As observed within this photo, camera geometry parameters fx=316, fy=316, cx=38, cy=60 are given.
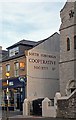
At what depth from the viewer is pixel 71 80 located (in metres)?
32.9

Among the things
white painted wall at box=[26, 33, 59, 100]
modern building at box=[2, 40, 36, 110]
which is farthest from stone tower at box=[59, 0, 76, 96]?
modern building at box=[2, 40, 36, 110]

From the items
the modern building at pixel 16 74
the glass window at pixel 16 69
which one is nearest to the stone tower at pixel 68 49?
the modern building at pixel 16 74

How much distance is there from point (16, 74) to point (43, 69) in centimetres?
353

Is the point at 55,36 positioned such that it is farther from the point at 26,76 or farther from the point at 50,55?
the point at 26,76

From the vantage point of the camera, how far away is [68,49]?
34.1 meters

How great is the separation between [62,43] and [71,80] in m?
4.62

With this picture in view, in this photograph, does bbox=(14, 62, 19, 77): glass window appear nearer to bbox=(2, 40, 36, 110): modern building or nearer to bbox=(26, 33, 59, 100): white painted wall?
bbox=(2, 40, 36, 110): modern building

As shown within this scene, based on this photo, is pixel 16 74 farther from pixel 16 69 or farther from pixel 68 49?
pixel 68 49

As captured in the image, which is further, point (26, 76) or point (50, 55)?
point (50, 55)

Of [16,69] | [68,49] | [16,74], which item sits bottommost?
[16,74]

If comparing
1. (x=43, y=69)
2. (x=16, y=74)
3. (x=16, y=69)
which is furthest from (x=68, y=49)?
(x=16, y=74)

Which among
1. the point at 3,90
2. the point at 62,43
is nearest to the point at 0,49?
the point at 3,90

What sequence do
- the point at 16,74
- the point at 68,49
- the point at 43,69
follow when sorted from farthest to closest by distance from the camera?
the point at 43,69, the point at 16,74, the point at 68,49

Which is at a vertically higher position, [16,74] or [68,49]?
[68,49]
